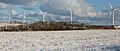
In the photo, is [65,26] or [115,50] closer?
[115,50]

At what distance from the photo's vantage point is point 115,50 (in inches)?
897

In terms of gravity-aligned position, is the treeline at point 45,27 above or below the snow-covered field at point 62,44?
below

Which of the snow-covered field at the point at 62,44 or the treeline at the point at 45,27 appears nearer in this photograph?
the snow-covered field at the point at 62,44

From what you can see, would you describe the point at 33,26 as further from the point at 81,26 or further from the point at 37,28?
the point at 81,26

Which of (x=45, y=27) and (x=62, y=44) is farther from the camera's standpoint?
(x=45, y=27)

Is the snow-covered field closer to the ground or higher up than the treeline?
higher up

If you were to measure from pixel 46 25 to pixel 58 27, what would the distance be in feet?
20.1

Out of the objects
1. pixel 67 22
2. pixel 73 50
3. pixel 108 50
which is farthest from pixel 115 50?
pixel 67 22

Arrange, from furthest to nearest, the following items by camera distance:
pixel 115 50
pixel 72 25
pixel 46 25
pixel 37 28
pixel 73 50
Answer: pixel 72 25, pixel 46 25, pixel 37 28, pixel 73 50, pixel 115 50

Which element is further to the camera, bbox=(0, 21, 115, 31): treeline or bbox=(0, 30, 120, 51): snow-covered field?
bbox=(0, 21, 115, 31): treeline

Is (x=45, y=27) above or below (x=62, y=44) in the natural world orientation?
below

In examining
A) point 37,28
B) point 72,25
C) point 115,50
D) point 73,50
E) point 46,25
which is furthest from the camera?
point 72,25

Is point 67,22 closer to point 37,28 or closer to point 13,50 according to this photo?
point 37,28

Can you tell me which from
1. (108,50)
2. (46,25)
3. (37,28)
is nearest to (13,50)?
(108,50)
